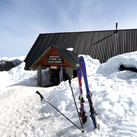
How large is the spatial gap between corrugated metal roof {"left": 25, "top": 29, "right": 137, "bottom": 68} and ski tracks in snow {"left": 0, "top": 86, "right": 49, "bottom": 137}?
12484mm

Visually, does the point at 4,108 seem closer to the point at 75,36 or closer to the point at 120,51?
the point at 120,51

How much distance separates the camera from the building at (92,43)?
18.2 metres

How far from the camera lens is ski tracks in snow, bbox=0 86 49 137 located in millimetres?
4545

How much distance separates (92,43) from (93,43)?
16 cm

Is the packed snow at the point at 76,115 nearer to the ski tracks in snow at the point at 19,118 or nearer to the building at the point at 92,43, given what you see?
the ski tracks in snow at the point at 19,118

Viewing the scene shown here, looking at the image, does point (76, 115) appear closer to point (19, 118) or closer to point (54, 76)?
Result: point (19, 118)

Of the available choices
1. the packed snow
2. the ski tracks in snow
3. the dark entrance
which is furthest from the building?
the packed snow

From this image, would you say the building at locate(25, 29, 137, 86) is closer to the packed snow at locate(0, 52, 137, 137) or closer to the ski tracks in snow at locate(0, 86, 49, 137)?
the ski tracks in snow at locate(0, 86, 49, 137)

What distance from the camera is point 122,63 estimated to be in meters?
8.15

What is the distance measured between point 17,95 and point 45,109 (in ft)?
12.8

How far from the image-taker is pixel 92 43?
65.9 ft

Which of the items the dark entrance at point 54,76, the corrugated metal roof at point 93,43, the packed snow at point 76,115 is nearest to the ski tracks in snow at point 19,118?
the packed snow at point 76,115

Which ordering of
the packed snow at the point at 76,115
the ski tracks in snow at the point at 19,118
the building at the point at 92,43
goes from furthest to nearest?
the building at the point at 92,43 → the ski tracks in snow at the point at 19,118 → the packed snow at the point at 76,115

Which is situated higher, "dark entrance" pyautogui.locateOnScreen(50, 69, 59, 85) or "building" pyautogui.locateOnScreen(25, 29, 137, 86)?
"building" pyautogui.locateOnScreen(25, 29, 137, 86)
